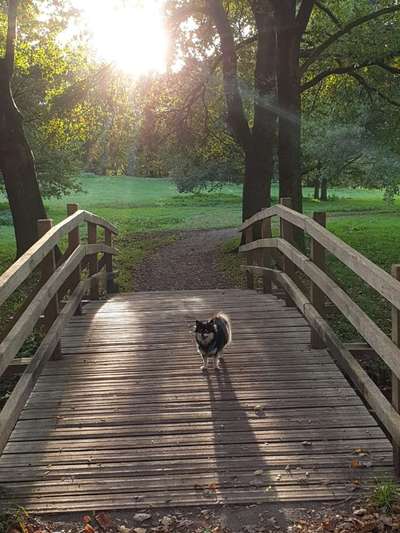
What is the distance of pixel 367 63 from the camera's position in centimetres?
1712

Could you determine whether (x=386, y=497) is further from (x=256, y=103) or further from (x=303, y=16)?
(x=256, y=103)

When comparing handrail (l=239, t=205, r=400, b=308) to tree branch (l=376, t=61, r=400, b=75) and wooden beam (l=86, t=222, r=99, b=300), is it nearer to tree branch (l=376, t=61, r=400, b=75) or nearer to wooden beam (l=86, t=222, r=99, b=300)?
wooden beam (l=86, t=222, r=99, b=300)

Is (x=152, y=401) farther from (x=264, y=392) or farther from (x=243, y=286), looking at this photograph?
(x=243, y=286)

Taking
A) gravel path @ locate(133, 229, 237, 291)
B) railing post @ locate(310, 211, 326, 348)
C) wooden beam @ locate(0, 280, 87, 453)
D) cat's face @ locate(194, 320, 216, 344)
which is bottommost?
gravel path @ locate(133, 229, 237, 291)

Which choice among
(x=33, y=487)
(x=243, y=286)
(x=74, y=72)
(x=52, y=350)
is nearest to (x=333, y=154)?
(x=74, y=72)

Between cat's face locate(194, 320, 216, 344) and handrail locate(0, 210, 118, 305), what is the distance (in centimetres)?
166

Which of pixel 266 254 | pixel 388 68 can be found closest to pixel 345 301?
pixel 266 254

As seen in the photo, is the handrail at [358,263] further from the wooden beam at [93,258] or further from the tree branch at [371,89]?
the tree branch at [371,89]

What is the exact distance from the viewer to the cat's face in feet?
19.7

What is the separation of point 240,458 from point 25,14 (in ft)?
51.0

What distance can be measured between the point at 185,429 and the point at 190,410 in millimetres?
348

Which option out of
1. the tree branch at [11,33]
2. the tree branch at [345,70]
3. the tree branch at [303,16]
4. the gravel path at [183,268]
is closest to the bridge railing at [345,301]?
the gravel path at [183,268]

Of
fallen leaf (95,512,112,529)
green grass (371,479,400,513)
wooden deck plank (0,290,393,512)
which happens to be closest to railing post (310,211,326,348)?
wooden deck plank (0,290,393,512)

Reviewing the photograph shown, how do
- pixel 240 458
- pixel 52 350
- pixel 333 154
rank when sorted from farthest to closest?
pixel 333 154, pixel 52 350, pixel 240 458
